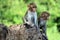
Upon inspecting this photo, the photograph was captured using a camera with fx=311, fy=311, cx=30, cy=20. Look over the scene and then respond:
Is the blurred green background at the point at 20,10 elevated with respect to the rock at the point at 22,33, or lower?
lower

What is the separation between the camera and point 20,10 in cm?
1453

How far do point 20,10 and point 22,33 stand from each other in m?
7.59

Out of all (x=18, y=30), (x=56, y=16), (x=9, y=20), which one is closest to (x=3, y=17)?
(x=9, y=20)

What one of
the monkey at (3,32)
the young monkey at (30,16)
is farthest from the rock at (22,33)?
the young monkey at (30,16)

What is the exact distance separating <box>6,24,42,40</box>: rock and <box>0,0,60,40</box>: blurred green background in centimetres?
583

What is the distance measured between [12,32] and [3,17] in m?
7.47

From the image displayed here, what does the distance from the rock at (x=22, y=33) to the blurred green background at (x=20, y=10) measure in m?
5.83

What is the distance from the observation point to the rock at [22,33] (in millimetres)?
6848

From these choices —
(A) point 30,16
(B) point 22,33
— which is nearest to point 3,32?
(B) point 22,33

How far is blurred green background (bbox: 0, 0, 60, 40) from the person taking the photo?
45.4 ft

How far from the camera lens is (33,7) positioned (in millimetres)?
9125

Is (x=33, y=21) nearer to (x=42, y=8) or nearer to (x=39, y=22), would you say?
(x=39, y=22)

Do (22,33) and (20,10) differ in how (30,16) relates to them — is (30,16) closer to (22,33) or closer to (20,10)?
(22,33)

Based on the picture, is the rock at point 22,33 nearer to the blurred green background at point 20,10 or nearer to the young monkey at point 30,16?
the young monkey at point 30,16
